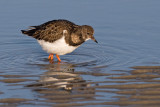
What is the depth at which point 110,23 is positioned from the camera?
1505 centimetres

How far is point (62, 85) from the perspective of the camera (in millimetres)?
9469

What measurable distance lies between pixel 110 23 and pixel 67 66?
13.7ft

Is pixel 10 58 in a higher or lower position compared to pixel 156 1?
lower

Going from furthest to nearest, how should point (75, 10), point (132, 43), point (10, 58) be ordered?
point (75, 10) < point (132, 43) < point (10, 58)

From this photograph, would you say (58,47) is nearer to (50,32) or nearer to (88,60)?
(50,32)

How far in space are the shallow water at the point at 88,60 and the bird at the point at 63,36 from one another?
0.48 metres

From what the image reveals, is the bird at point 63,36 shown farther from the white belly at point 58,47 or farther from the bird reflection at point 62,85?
the bird reflection at point 62,85

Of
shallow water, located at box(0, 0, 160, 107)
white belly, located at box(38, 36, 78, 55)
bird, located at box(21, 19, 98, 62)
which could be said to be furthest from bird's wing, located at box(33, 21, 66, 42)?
shallow water, located at box(0, 0, 160, 107)

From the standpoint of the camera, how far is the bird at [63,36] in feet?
37.9

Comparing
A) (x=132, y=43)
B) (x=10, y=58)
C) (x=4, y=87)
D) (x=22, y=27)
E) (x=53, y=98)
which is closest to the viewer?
(x=53, y=98)

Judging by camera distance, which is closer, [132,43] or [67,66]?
[67,66]

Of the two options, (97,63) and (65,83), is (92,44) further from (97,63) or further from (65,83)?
(65,83)

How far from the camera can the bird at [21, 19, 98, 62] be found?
11.5m

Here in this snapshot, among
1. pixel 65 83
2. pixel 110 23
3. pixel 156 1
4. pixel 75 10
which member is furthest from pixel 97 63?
pixel 156 1
